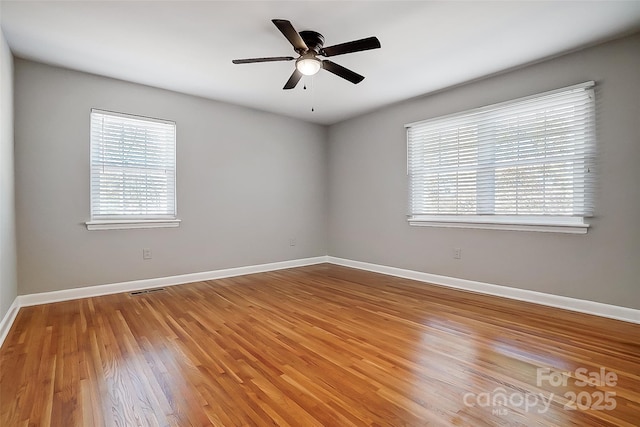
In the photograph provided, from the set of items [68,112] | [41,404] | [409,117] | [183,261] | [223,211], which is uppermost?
[409,117]

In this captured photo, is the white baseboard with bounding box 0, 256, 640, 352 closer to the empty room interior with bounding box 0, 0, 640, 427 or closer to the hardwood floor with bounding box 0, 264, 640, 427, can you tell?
the empty room interior with bounding box 0, 0, 640, 427

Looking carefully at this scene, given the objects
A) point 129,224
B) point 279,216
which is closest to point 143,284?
point 129,224

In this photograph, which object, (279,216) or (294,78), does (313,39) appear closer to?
(294,78)

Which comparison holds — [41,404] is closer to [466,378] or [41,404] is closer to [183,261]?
[466,378]

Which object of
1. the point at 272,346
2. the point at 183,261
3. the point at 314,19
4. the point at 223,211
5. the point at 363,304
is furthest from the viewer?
the point at 223,211

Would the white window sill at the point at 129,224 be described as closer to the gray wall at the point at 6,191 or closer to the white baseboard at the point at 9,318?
the gray wall at the point at 6,191

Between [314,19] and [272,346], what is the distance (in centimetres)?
262

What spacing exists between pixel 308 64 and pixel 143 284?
3.32m

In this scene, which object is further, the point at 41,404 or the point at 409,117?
the point at 409,117

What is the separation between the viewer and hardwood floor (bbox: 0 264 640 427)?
150 centimetres

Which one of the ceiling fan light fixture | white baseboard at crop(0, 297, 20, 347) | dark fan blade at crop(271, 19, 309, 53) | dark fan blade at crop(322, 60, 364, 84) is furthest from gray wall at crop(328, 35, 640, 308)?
white baseboard at crop(0, 297, 20, 347)

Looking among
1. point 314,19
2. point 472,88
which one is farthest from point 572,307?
point 314,19

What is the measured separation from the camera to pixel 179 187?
4.17 meters

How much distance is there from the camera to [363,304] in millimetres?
3279
